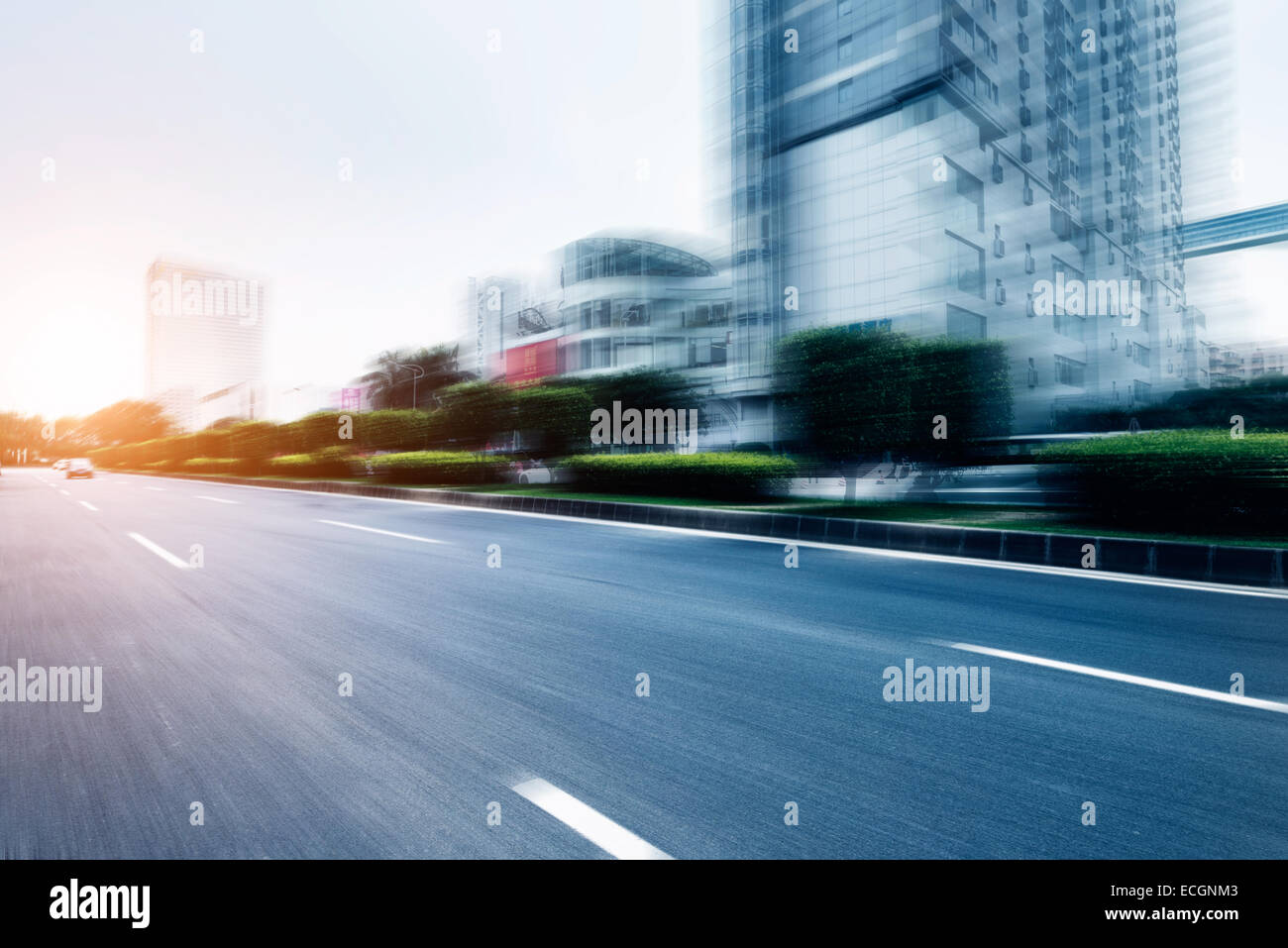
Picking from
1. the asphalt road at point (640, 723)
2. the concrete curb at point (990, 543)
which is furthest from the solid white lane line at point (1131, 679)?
the concrete curb at point (990, 543)

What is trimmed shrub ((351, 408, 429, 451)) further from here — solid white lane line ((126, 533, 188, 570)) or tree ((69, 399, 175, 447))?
tree ((69, 399, 175, 447))

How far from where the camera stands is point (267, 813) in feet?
7.14

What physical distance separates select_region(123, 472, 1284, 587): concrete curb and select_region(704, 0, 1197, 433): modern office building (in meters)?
18.5

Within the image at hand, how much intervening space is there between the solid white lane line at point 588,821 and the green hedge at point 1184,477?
26.5ft

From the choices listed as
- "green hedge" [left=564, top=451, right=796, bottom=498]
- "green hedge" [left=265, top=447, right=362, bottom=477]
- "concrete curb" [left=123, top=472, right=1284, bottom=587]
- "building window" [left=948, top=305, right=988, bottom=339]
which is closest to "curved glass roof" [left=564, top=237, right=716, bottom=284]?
"building window" [left=948, top=305, right=988, bottom=339]

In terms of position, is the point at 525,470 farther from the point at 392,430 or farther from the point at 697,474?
the point at 392,430

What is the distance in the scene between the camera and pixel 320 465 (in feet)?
92.2

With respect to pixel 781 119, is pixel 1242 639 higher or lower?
lower

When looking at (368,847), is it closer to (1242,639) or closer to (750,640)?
(750,640)

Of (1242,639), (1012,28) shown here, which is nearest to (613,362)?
(1012,28)

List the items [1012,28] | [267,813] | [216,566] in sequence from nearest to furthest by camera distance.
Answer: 1. [267,813]
2. [216,566]
3. [1012,28]

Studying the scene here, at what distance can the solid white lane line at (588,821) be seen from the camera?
76.9 inches
